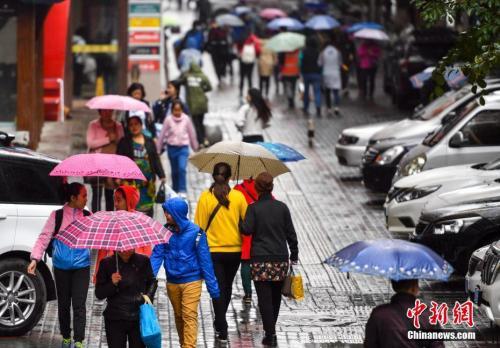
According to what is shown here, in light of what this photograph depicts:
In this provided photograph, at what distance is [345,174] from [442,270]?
1535 cm

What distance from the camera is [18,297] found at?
1314cm

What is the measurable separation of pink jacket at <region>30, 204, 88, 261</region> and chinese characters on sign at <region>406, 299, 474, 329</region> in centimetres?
317

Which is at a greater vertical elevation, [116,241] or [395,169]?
[116,241]

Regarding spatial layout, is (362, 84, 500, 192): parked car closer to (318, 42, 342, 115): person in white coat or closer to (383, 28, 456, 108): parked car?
(383, 28, 456, 108): parked car

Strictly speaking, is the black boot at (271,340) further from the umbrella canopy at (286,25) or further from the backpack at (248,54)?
the umbrella canopy at (286,25)

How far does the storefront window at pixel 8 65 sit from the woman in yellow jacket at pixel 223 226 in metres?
9.54

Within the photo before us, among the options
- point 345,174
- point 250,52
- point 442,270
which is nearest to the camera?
point 442,270

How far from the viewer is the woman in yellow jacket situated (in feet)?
42.8

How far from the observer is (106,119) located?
1788 cm

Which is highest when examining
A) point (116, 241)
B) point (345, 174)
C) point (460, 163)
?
point (116, 241)

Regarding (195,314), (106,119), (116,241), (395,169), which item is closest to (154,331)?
(116,241)

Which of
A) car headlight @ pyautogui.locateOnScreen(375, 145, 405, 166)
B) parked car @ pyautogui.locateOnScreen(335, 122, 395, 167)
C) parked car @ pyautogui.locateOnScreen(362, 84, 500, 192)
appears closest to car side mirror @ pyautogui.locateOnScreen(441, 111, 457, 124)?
parked car @ pyautogui.locateOnScreen(362, 84, 500, 192)

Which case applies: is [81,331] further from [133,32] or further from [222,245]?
[133,32]

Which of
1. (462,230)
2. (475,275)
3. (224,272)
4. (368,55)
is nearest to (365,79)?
(368,55)
